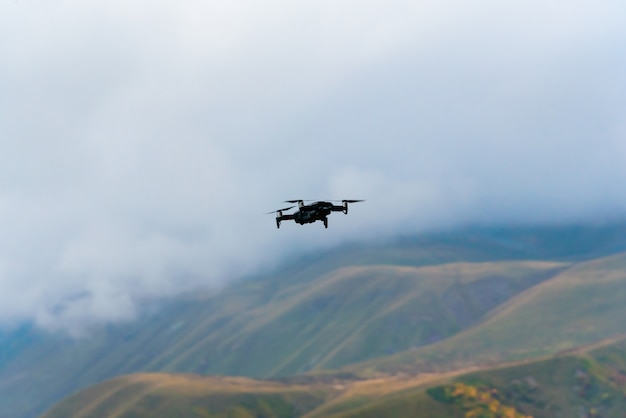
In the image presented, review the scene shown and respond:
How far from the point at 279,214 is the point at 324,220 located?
7017 mm

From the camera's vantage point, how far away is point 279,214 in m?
116

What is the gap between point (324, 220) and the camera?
112m
